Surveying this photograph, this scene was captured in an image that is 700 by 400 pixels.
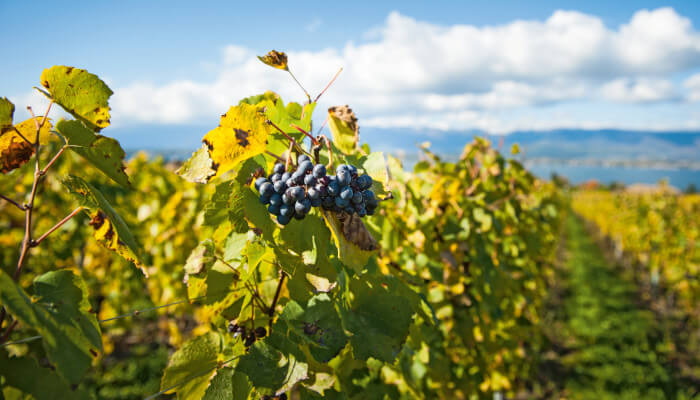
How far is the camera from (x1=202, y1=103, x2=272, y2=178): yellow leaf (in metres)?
1.04

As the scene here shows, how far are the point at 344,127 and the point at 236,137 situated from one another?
37 centimetres

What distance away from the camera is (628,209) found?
15117 millimetres

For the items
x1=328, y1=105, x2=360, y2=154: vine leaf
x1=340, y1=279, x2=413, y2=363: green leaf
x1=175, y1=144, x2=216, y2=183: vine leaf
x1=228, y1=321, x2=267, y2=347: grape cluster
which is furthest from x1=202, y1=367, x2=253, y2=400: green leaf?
x1=328, y1=105, x2=360, y2=154: vine leaf

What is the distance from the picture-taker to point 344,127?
1279mm

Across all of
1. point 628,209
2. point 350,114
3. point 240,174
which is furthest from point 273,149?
point 628,209

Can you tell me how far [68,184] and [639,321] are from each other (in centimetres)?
1138

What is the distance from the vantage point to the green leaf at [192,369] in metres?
1.23

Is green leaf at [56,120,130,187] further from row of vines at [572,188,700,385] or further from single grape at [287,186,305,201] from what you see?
row of vines at [572,188,700,385]

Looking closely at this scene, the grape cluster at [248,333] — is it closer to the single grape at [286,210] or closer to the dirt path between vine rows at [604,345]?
the single grape at [286,210]

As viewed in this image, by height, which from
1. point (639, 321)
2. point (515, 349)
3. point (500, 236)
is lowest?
point (639, 321)

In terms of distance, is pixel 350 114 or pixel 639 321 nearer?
pixel 350 114

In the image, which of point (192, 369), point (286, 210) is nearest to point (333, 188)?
point (286, 210)

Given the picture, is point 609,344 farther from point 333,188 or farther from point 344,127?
point 333,188

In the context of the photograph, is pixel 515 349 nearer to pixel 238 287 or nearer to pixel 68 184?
pixel 238 287
